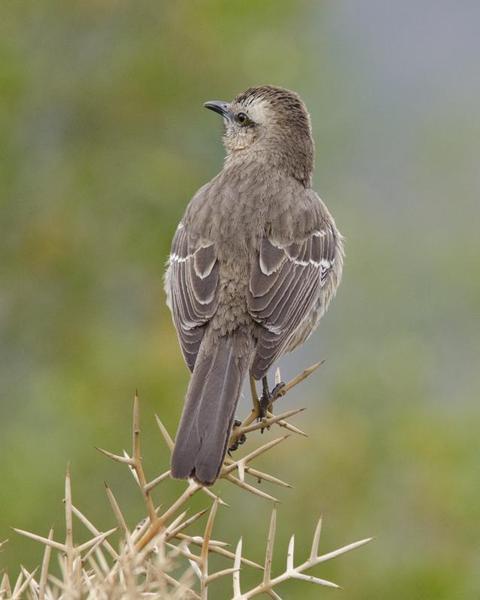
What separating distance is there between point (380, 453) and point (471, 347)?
2736 mm

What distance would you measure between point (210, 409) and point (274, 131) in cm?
246

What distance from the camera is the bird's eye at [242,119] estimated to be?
6.06m

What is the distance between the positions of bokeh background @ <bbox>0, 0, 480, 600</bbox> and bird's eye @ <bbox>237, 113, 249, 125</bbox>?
3210 mm

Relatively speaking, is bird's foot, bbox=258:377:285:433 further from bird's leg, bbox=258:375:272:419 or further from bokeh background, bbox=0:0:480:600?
bokeh background, bbox=0:0:480:600

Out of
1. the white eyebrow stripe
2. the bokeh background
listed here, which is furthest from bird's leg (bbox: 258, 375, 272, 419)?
the bokeh background

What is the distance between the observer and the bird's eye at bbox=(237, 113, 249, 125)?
6059 millimetres

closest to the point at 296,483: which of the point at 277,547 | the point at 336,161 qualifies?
the point at 277,547

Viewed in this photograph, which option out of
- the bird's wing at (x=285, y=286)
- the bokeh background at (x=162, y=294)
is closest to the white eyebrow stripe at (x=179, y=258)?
the bird's wing at (x=285, y=286)

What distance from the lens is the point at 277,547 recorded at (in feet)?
28.2

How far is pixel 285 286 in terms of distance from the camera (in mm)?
4875

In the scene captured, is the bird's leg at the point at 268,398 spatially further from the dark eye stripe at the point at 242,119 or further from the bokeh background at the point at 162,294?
the bokeh background at the point at 162,294

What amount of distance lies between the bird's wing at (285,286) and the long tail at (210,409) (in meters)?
0.12

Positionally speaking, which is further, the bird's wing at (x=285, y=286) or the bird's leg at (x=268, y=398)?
the bird's wing at (x=285, y=286)

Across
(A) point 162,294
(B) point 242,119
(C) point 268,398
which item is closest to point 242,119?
(B) point 242,119
